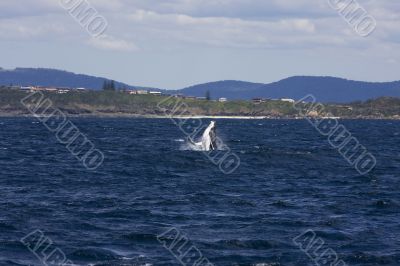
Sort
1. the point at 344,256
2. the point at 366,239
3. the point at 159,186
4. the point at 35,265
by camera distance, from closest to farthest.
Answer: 1. the point at 35,265
2. the point at 344,256
3. the point at 366,239
4. the point at 159,186

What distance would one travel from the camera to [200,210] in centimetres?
4384

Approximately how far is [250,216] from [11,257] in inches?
532

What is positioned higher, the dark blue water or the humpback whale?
the humpback whale

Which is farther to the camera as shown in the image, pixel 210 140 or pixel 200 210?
pixel 210 140

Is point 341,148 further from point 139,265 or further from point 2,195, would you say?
point 139,265

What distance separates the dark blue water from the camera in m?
34.2

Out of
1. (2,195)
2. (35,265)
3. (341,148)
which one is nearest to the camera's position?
(35,265)

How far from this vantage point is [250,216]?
139 ft

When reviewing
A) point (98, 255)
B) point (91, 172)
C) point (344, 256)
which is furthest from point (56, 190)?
point (344, 256)

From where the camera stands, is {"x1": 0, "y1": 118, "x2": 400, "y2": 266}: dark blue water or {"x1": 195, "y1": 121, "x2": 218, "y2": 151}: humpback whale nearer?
{"x1": 0, "y1": 118, "x2": 400, "y2": 266}: dark blue water

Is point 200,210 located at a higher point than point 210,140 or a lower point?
lower

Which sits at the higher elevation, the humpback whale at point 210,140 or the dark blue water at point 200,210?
the humpback whale at point 210,140

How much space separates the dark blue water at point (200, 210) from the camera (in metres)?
34.2

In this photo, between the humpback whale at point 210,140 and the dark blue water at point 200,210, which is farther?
the humpback whale at point 210,140
